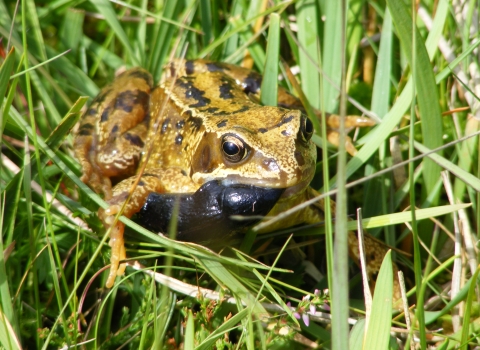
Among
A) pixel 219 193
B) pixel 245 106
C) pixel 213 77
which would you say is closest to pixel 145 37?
pixel 213 77

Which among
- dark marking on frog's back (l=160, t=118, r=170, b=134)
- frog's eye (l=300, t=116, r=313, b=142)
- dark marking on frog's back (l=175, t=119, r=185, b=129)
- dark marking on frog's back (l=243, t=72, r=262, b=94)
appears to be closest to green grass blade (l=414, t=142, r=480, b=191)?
frog's eye (l=300, t=116, r=313, b=142)

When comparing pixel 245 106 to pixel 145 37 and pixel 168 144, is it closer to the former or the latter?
pixel 168 144

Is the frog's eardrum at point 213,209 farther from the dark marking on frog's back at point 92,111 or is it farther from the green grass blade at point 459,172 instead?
the dark marking on frog's back at point 92,111

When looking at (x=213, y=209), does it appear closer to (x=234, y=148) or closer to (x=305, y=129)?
(x=234, y=148)

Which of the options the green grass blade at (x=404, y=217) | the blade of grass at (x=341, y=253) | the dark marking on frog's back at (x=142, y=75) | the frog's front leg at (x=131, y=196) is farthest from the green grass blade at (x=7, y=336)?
the dark marking on frog's back at (x=142, y=75)

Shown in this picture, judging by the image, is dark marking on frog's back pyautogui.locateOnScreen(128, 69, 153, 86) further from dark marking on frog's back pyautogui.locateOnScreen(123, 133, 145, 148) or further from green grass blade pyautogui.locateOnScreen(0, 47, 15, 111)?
green grass blade pyautogui.locateOnScreen(0, 47, 15, 111)

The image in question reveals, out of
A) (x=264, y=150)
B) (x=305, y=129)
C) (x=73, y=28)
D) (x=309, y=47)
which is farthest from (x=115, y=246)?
(x=73, y=28)
